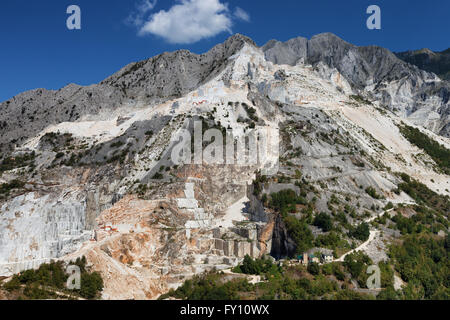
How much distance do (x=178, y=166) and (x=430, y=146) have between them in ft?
173

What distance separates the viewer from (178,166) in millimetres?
46625

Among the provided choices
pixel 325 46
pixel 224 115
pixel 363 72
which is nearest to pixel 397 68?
pixel 363 72

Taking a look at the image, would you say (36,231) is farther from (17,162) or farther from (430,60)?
(430,60)

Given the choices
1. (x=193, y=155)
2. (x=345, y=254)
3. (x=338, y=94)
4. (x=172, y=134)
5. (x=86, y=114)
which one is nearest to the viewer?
(x=345, y=254)

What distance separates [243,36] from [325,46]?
3611 centimetres

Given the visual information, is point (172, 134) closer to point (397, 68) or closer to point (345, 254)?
point (345, 254)

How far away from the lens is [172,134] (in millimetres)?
54656

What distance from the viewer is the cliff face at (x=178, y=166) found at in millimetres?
36875

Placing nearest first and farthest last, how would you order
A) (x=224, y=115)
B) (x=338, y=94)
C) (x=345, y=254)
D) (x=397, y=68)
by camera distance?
Answer: (x=345, y=254) → (x=224, y=115) → (x=338, y=94) → (x=397, y=68)

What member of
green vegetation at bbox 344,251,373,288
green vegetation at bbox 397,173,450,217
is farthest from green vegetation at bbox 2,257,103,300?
green vegetation at bbox 397,173,450,217

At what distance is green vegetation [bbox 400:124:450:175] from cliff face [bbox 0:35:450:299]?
7.42 feet

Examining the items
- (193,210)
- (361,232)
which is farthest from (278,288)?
(193,210)

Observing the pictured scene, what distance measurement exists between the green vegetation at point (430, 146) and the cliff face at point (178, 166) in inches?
89.1

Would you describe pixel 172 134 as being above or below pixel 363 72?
below
